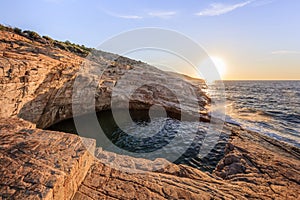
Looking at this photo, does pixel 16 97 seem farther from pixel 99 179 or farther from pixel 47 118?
pixel 99 179

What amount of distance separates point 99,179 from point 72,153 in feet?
4.55

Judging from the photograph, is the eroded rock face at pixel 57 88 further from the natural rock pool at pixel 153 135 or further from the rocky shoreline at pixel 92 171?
the natural rock pool at pixel 153 135

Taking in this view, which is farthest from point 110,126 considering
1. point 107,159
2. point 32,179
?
point 32,179

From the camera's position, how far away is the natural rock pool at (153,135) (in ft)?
34.9

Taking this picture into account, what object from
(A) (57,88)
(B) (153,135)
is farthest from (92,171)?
(A) (57,88)

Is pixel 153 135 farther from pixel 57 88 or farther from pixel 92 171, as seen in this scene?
pixel 57 88

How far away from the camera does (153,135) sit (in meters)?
14.1

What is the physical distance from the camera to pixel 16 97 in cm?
1053

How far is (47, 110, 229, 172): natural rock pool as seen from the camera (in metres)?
10.6

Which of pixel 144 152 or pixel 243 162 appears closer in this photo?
pixel 243 162

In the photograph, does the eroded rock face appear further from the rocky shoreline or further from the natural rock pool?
the natural rock pool

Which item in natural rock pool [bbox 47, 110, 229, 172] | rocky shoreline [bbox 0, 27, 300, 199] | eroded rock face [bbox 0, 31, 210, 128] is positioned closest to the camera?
rocky shoreline [bbox 0, 27, 300, 199]

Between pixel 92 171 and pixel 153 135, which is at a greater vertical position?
pixel 92 171

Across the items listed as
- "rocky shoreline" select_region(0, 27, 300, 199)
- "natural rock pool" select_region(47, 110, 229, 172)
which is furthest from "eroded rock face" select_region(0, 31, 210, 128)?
"natural rock pool" select_region(47, 110, 229, 172)
